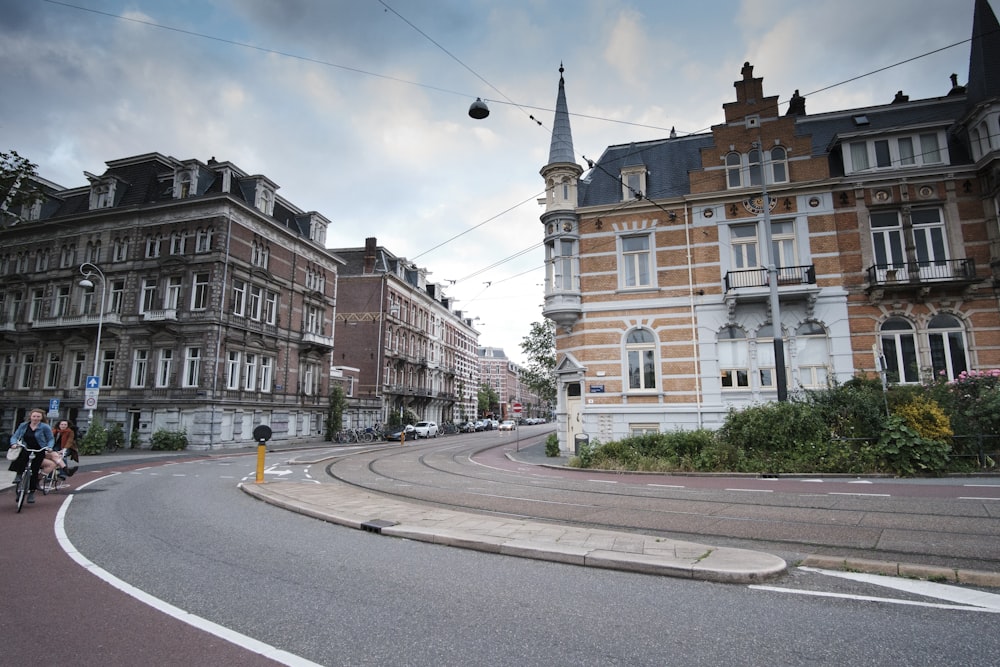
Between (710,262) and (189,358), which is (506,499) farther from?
(189,358)

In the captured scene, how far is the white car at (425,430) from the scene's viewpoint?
49.2 meters

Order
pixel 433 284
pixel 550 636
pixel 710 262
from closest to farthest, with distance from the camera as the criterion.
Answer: pixel 550 636 → pixel 710 262 → pixel 433 284

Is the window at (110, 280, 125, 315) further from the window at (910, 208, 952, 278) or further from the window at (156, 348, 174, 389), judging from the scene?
the window at (910, 208, 952, 278)

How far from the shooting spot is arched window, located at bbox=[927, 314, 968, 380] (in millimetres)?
20188

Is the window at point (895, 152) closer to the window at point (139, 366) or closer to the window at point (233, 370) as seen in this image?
the window at point (233, 370)

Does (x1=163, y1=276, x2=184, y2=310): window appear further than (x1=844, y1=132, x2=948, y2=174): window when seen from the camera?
Yes

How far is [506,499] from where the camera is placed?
11.2 meters

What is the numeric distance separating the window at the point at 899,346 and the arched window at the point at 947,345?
635mm

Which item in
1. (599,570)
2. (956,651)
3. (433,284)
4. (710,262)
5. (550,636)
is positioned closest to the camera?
(956,651)

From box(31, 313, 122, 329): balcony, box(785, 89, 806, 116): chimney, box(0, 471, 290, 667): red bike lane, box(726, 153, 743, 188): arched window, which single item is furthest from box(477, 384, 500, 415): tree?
box(0, 471, 290, 667): red bike lane

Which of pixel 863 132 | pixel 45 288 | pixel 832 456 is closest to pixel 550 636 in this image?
pixel 832 456

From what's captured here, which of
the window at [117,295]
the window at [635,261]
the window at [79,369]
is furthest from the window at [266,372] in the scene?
the window at [635,261]

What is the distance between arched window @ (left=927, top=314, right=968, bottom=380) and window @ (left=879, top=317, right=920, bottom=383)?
0.64m

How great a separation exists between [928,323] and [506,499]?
19195mm
